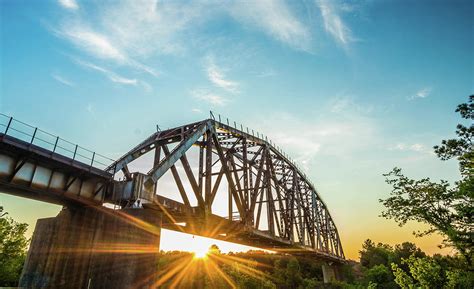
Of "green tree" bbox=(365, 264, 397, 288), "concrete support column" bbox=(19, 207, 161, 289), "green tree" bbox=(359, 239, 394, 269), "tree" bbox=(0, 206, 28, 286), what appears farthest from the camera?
"green tree" bbox=(359, 239, 394, 269)

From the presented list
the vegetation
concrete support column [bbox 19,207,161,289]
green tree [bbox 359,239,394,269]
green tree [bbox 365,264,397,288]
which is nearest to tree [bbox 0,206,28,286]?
the vegetation

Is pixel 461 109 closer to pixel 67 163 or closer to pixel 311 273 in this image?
pixel 67 163

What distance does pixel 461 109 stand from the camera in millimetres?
19828

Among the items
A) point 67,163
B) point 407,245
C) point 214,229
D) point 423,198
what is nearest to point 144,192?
point 67,163

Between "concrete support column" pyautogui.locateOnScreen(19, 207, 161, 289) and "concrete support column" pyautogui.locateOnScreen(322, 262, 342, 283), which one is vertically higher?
"concrete support column" pyautogui.locateOnScreen(19, 207, 161, 289)

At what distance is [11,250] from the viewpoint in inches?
1843

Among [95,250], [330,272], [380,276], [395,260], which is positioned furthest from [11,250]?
[395,260]

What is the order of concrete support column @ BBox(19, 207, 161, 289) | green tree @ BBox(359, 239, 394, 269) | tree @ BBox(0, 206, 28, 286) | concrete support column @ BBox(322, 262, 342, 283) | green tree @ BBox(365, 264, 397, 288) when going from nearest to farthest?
concrete support column @ BBox(19, 207, 161, 289) → tree @ BBox(0, 206, 28, 286) → concrete support column @ BBox(322, 262, 342, 283) → green tree @ BBox(365, 264, 397, 288) → green tree @ BBox(359, 239, 394, 269)

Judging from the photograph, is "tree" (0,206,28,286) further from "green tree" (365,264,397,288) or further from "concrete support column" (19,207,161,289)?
"green tree" (365,264,397,288)

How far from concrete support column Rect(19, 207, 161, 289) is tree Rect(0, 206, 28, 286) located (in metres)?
37.2

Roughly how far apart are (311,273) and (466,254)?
69.1m

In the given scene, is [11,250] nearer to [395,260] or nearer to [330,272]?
[330,272]

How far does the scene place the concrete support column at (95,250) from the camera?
39.2 feet

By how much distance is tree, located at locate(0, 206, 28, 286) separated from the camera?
44.2 m
